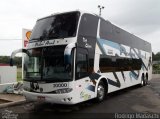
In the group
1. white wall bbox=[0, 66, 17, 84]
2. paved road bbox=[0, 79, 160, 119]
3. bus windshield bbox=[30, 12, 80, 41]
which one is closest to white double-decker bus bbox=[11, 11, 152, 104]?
bus windshield bbox=[30, 12, 80, 41]

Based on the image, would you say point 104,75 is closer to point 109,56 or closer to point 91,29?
point 109,56

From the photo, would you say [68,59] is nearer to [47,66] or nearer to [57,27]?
[47,66]

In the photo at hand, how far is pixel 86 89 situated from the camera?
Answer: 33.0 ft

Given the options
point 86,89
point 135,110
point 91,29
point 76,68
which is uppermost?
point 91,29

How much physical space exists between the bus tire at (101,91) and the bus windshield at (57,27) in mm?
3069

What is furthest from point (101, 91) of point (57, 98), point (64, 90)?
point (57, 98)

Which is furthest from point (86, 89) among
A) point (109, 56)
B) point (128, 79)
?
point (128, 79)

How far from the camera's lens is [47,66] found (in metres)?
9.47

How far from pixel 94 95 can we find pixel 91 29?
2.84 metres

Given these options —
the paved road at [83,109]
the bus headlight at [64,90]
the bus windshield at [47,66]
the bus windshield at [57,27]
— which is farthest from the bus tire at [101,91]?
the bus windshield at [57,27]

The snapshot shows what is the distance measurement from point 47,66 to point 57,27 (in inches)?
65.5

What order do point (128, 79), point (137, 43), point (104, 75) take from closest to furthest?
point (104, 75)
point (128, 79)
point (137, 43)

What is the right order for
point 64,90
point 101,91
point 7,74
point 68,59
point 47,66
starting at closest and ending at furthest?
point 68,59 → point 64,90 → point 47,66 → point 101,91 → point 7,74

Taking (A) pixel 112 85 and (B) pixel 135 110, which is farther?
(A) pixel 112 85
